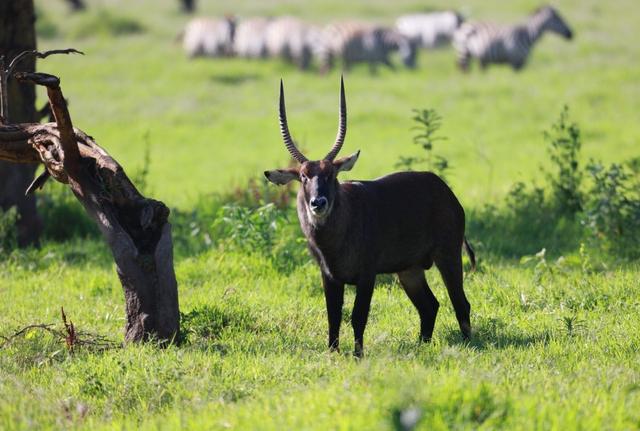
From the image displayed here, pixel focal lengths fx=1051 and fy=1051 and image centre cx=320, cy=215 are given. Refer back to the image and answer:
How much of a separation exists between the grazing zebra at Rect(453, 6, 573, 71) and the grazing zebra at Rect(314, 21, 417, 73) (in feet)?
4.60

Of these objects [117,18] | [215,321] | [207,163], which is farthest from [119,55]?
[215,321]

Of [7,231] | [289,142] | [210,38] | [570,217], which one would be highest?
[289,142]

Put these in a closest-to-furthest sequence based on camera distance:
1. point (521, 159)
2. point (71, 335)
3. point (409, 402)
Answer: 1. point (409, 402)
2. point (71, 335)
3. point (521, 159)

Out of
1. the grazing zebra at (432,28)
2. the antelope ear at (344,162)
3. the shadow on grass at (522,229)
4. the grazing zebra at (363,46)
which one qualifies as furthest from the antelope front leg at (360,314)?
the grazing zebra at (432,28)

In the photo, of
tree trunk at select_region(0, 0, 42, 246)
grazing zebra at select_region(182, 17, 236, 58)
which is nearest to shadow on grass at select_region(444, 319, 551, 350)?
tree trunk at select_region(0, 0, 42, 246)

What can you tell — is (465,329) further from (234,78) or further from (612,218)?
(234,78)

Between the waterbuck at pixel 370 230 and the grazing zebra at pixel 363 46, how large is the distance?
20.9m

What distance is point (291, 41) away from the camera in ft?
92.7

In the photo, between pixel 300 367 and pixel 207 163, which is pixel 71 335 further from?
pixel 207 163

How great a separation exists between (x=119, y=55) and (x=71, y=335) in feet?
69.8

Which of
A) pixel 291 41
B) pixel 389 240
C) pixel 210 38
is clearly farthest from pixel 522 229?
pixel 210 38

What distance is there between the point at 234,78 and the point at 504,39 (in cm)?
719

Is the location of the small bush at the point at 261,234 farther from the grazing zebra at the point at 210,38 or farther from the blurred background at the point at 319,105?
the grazing zebra at the point at 210,38

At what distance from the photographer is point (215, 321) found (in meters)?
7.42
